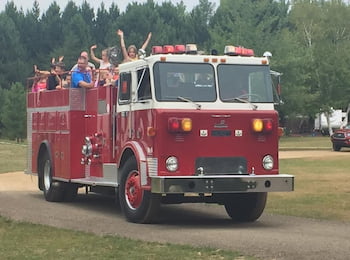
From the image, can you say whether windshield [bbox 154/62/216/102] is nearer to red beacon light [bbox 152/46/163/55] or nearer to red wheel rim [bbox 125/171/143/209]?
red beacon light [bbox 152/46/163/55]

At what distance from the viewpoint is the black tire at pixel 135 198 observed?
1254 centimetres

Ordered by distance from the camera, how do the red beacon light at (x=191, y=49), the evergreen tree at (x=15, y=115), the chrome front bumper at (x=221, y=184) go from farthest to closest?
1. the evergreen tree at (x=15, y=115)
2. the red beacon light at (x=191, y=49)
3. the chrome front bumper at (x=221, y=184)

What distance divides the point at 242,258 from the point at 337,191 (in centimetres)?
1007

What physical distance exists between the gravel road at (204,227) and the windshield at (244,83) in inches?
80.0

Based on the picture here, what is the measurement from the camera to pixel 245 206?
1373cm

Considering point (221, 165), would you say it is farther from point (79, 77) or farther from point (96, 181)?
point (79, 77)

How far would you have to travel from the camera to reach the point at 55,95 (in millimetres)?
16484

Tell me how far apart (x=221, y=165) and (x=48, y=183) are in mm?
5466

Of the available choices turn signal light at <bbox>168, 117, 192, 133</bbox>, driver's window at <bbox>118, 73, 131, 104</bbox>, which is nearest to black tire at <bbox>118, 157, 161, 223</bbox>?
turn signal light at <bbox>168, 117, 192, 133</bbox>

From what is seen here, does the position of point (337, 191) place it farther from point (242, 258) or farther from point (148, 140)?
point (242, 258)

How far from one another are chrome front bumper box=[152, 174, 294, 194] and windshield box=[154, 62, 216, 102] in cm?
127

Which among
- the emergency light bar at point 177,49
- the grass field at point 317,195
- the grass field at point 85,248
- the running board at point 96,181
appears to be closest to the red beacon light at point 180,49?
Result: the emergency light bar at point 177,49

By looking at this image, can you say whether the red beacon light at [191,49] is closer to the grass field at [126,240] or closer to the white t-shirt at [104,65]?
the white t-shirt at [104,65]

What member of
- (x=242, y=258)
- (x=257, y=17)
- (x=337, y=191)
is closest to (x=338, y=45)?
(x=257, y=17)
